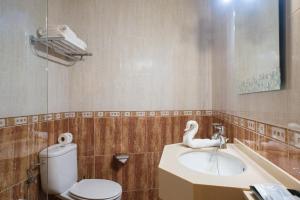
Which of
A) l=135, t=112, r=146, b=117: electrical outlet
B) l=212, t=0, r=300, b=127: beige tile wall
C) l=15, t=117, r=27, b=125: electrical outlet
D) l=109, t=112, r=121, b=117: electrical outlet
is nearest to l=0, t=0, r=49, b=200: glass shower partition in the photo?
l=15, t=117, r=27, b=125: electrical outlet

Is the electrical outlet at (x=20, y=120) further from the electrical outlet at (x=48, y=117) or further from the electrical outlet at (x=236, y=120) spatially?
the electrical outlet at (x=236, y=120)

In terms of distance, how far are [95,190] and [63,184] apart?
277mm

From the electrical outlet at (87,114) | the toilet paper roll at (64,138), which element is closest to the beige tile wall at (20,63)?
the toilet paper roll at (64,138)

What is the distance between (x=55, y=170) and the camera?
1635 millimetres

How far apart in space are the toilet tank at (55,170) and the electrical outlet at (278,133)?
61.3 inches

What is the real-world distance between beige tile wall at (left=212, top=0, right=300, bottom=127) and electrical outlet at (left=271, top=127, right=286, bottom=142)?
3cm

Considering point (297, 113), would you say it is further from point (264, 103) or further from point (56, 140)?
point (56, 140)

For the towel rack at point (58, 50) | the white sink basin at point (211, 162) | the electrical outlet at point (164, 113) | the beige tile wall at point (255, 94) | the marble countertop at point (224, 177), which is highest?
the towel rack at point (58, 50)

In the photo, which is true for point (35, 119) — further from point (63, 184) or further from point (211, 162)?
point (211, 162)

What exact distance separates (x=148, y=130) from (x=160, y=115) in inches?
8.2

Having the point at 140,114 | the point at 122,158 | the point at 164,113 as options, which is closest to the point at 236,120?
the point at 164,113

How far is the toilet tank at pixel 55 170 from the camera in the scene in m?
1.61

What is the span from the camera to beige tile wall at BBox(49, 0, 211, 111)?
2107 millimetres

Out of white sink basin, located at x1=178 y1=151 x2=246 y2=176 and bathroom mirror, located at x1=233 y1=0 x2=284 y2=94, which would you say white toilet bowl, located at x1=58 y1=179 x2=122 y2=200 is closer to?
white sink basin, located at x1=178 y1=151 x2=246 y2=176
